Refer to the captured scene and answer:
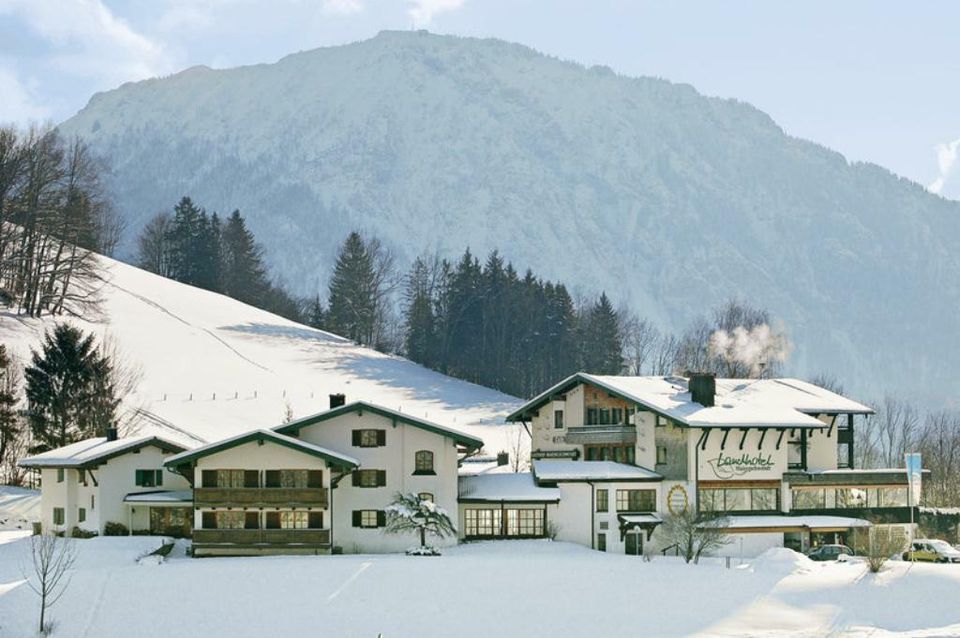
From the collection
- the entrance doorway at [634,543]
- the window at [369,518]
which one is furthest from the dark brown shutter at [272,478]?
the entrance doorway at [634,543]

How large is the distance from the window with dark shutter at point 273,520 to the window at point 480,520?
9.36 metres

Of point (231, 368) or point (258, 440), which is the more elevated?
point (231, 368)

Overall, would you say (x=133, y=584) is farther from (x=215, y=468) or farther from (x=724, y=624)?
(x=724, y=624)

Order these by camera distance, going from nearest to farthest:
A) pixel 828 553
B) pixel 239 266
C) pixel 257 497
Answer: pixel 257 497 → pixel 828 553 → pixel 239 266

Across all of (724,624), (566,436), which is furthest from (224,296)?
(724,624)

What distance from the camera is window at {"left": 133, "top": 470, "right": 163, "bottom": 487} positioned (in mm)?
59500

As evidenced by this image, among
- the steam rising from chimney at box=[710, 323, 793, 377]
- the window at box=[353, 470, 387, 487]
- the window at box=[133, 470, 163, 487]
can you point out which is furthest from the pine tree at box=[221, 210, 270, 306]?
the window at box=[353, 470, 387, 487]

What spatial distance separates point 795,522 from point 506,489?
49.1 ft

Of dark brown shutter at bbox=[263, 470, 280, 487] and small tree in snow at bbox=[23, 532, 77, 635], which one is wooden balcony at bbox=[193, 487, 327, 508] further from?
small tree in snow at bbox=[23, 532, 77, 635]

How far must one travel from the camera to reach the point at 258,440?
182ft

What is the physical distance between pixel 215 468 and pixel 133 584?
9851mm

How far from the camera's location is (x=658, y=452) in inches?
2480

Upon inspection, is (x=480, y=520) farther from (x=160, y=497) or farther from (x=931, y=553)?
(x=931, y=553)

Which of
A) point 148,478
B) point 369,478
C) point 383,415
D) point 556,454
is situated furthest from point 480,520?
point 148,478
